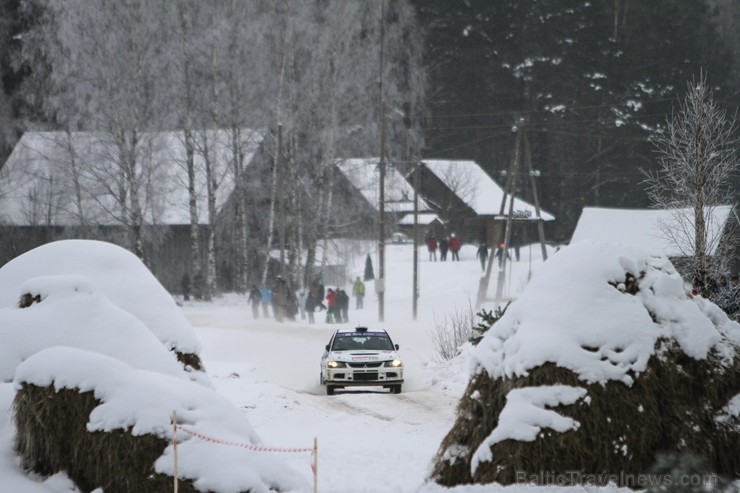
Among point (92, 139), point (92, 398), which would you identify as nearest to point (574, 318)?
point (92, 398)

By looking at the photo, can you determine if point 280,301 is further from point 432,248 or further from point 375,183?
point 432,248

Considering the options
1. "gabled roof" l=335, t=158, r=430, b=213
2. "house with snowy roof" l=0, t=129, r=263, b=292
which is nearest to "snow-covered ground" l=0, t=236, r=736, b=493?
"house with snowy roof" l=0, t=129, r=263, b=292

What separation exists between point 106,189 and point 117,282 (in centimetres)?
3253

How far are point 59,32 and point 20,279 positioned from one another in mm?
33562

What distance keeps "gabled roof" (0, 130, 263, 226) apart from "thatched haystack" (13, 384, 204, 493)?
111 ft

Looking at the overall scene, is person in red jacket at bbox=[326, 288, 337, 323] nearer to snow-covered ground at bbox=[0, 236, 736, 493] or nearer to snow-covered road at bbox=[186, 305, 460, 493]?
snow-covered road at bbox=[186, 305, 460, 493]

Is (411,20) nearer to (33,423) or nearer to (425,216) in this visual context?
(425,216)

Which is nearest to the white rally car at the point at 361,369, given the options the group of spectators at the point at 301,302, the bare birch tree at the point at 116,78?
the group of spectators at the point at 301,302

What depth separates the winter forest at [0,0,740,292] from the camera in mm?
44156

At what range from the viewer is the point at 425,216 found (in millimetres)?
61719

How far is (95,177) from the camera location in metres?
44.8

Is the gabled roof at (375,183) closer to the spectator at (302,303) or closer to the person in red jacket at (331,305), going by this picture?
the spectator at (302,303)

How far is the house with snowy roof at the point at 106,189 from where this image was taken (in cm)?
4428

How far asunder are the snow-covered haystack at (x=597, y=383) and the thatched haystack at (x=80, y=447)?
2984 mm
